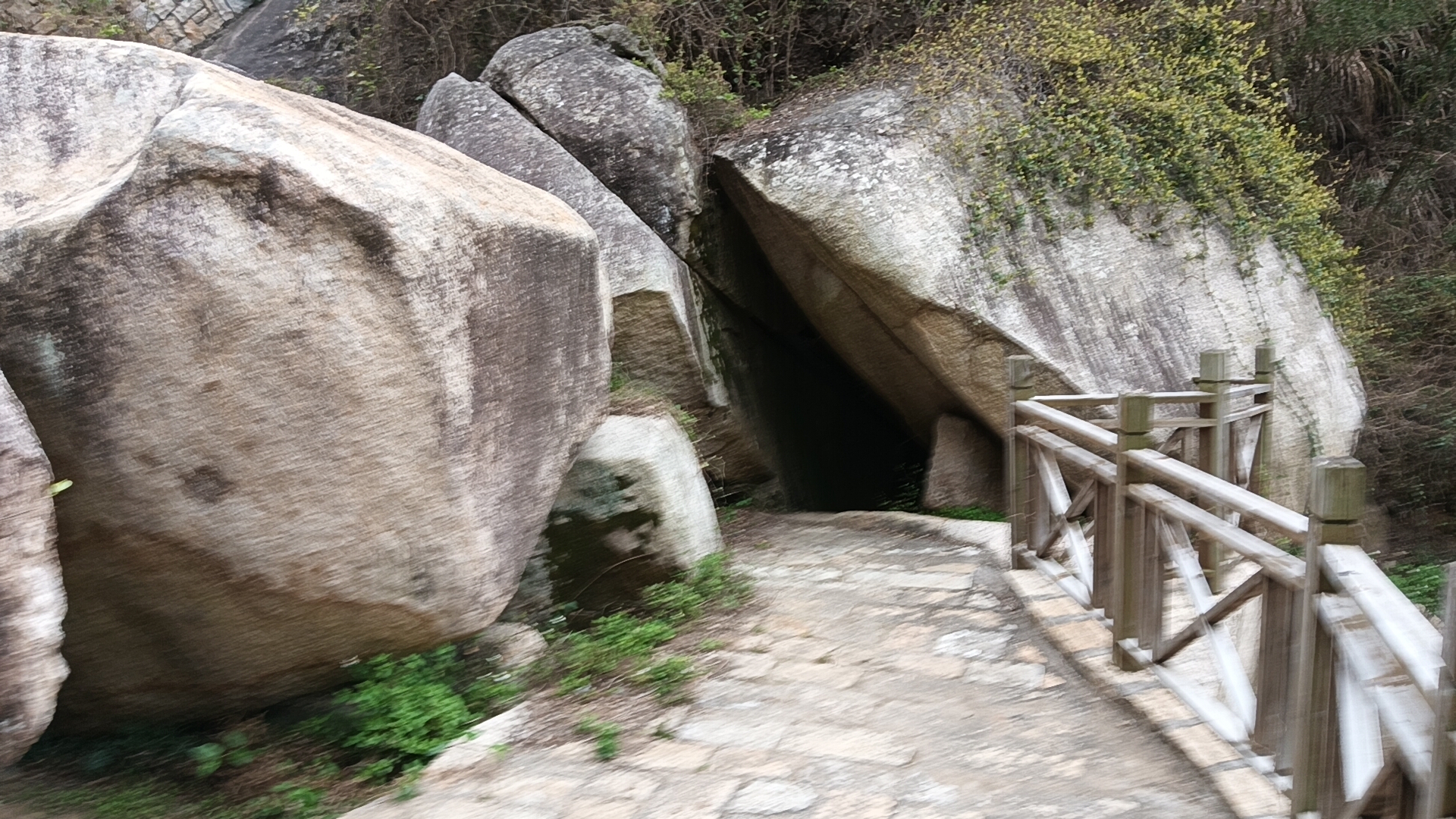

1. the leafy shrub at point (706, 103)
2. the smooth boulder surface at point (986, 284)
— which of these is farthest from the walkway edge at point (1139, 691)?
the leafy shrub at point (706, 103)

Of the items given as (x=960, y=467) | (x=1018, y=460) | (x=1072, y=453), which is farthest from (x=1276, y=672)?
(x=960, y=467)

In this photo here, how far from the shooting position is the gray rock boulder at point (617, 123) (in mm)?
7754

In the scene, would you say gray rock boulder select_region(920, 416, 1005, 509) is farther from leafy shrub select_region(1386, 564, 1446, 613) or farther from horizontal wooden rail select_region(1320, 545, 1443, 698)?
horizontal wooden rail select_region(1320, 545, 1443, 698)

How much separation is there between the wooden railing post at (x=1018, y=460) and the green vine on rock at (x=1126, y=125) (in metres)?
2.21

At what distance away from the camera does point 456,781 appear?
11.8 ft

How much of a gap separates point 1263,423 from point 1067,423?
2.09 metres

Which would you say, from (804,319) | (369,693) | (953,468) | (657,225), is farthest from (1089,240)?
(369,693)

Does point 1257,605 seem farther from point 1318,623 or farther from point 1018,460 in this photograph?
point 1318,623

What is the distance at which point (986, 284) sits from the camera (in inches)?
288

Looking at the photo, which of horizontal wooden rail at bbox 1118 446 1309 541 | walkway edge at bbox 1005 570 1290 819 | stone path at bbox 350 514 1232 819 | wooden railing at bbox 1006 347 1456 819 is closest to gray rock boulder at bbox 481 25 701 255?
wooden railing at bbox 1006 347 1456 819

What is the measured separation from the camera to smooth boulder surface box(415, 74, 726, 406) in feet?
23.0

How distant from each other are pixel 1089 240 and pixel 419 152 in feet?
17.2

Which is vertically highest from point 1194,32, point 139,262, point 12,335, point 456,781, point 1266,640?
point 1194,32

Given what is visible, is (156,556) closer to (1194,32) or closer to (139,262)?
(139,262)
